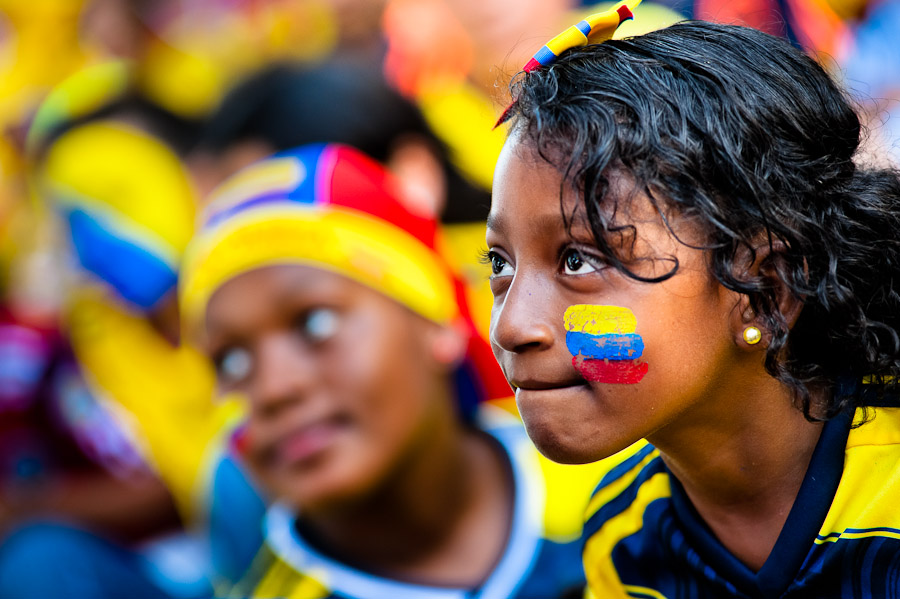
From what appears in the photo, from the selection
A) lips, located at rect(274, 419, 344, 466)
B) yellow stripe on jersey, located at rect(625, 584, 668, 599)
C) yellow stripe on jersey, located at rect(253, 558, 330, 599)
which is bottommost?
yellow stripe on jersey, located at rect(253, 558, 330, 599)

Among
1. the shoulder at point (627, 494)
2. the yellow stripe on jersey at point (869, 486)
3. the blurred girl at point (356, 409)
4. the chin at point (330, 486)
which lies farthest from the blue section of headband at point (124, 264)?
the yellow stripe on jersey at point (869, 486)

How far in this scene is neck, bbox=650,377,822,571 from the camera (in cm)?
116

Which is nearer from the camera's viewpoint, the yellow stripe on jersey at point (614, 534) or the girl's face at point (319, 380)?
the yellow stripe on jersey at point (614, 534)

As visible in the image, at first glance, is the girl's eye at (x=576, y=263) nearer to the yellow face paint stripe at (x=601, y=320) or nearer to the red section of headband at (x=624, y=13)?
the yellow face paint stripe at (x=601, y=320)

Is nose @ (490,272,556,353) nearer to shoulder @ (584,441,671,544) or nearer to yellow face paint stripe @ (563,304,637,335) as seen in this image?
yellow face paint stripe @ (563,304,637,335)

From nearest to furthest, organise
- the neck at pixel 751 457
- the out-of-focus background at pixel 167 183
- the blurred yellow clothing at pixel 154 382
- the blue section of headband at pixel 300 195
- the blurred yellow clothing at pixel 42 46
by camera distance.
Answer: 1. the neck at pixel 751 457
2. the blue section of headband at pixel 300 195
3. the out-of-focus background at pixel 167 183
4. the blurred yellow clothing at pixel 154 382
5. the blurred yellow clothing at pixel 42 46

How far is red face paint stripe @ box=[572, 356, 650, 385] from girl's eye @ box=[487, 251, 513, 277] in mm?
156

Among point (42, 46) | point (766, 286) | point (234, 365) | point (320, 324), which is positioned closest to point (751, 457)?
point (766, 286)

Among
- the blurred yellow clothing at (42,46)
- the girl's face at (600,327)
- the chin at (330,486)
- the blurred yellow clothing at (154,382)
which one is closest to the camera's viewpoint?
the girl's face at (600,327)

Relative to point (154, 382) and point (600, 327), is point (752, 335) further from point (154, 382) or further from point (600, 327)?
point (154, 382)

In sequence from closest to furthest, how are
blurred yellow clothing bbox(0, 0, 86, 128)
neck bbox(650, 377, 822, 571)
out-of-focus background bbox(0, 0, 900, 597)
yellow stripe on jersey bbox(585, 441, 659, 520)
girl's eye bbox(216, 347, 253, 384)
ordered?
neck bbox(650, 377, 822, 571) < yellow stripe on jersey bbox(585, 441, 659, 520) < girl's eye bbox(216, 347, 253, 384) < out-of-focus background bbox(0, 0, 900, 597) < blurred yellow clothing bbox(0, 0, 86, 128)

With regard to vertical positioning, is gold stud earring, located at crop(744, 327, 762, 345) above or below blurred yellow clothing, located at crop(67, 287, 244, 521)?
above

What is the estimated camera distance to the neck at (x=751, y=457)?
1160mm

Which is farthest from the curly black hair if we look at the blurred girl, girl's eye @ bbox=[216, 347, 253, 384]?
girl's eye @ bbox=[216, 347, 253, 384]
